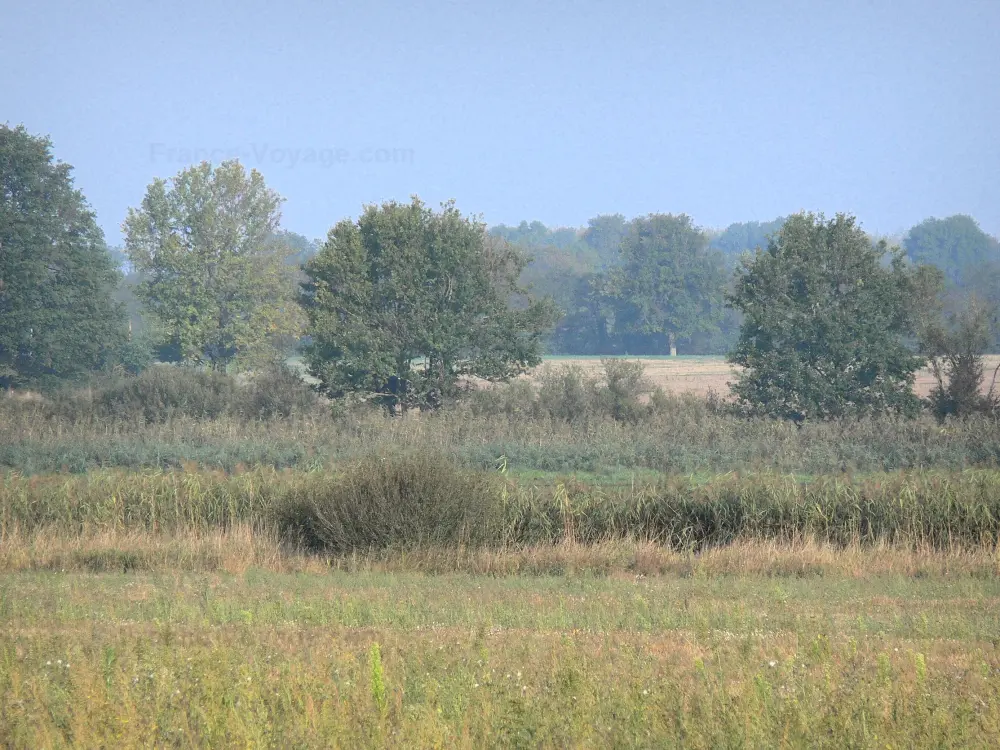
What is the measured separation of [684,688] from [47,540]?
39.4 feet

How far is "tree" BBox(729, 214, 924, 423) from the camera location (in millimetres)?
36500

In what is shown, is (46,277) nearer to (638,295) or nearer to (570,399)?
(570,399)

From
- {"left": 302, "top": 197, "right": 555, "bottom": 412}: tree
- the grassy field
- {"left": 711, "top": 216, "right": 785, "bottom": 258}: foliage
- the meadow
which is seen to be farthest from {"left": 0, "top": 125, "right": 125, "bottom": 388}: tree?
{"left": 711, "top": 216, "right": 785, "bottom": 258}: foliage

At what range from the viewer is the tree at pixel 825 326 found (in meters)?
36.5

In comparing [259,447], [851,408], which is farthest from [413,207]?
[851,408]

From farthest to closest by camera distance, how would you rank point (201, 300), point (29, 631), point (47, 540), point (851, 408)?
point (201, 300) < point (851, 408) < point (47, 540) < point (29, 631)

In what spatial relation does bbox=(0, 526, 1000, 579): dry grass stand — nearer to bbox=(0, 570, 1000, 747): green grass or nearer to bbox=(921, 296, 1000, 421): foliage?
bbox=(0, 570, 1000, 747): green grass

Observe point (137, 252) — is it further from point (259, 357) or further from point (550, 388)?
point (550, 388)

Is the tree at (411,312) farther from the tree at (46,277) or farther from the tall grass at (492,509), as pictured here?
the tall grass at (492,509)

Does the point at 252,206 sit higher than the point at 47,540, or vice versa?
the point at 252,206

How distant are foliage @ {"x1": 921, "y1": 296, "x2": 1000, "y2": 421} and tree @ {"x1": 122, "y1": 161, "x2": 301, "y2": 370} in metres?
38.6

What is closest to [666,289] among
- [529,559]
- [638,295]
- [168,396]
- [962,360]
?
[638,295]

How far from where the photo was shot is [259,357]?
2468 inches

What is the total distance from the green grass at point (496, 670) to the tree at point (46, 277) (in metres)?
43.7
